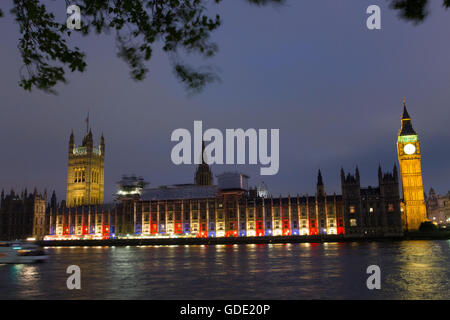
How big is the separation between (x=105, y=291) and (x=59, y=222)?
133419 mm

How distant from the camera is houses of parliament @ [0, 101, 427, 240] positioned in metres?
114

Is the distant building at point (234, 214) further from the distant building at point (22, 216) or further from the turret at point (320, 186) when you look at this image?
the distant building at point (22, 216)

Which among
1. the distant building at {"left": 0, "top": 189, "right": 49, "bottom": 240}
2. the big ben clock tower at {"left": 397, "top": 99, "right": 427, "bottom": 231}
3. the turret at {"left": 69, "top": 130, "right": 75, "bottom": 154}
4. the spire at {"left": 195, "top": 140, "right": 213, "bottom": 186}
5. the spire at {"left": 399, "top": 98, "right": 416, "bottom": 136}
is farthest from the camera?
the turret at {"left": 69, "top": 130, "right": 75, "bottom": 154}

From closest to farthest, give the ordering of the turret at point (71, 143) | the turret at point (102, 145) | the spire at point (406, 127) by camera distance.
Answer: the spire at point (406, 127)
the turret at point (71, 143)
the turret at point (102, 145)

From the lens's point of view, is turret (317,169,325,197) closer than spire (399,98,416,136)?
No

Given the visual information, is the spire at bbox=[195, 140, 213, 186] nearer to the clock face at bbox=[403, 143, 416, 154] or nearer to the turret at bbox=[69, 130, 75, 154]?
Result: the turret at bbox=[69, 130, 75, 154]

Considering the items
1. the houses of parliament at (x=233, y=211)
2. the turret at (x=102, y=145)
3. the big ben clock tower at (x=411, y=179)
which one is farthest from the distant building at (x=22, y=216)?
the big ben clock tower at (x=411, y=179)

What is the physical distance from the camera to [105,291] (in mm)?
20922

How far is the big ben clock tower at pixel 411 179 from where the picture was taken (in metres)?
132

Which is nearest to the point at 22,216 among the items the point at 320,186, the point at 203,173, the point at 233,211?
the point at 203,173

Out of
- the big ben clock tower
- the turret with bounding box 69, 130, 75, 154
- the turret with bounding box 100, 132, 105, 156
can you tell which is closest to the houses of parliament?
the big ben clock tower
